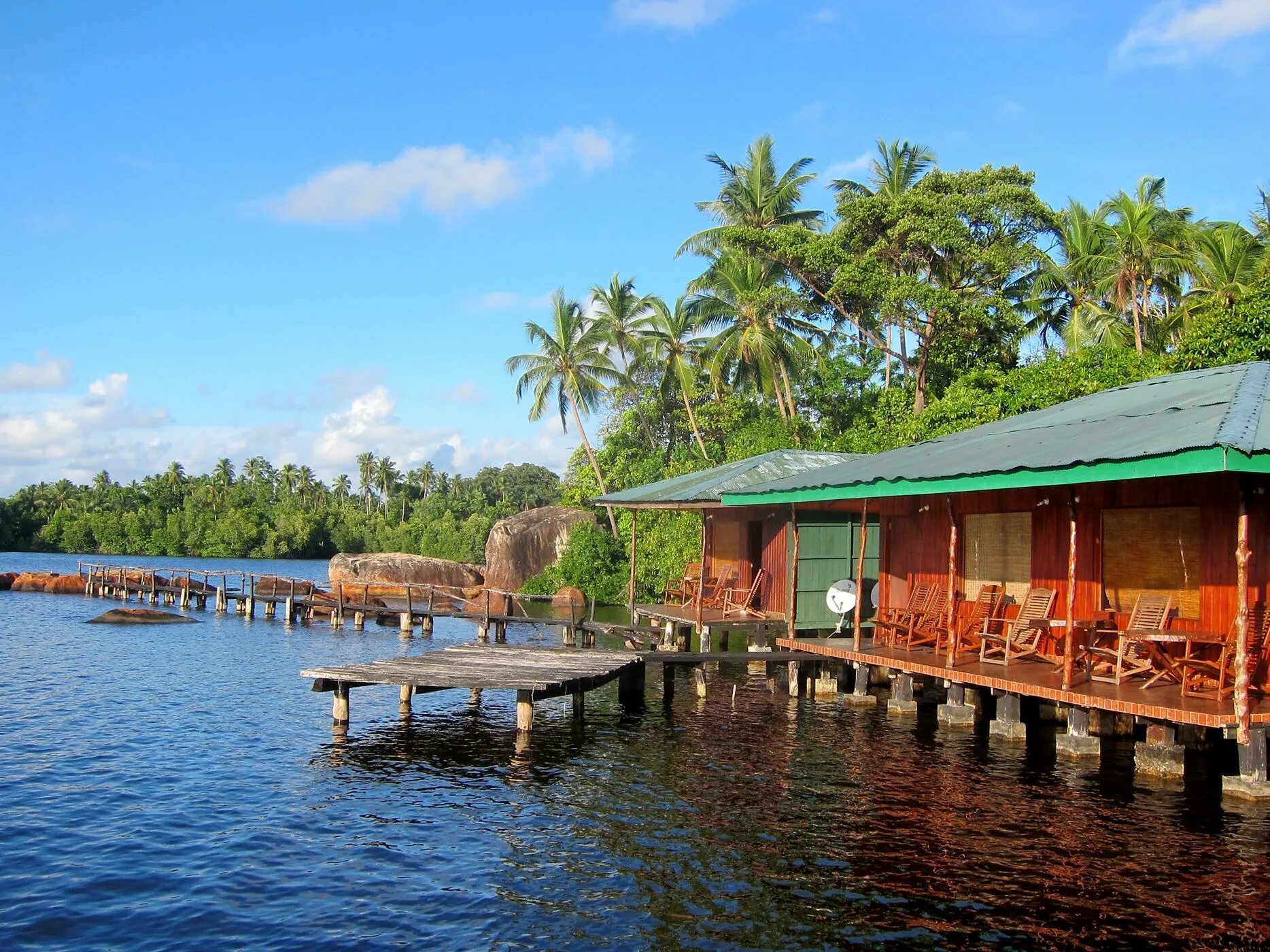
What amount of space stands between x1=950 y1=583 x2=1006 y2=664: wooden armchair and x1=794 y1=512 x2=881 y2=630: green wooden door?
4256 millimetres

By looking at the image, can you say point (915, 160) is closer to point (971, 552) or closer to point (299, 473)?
point (971, 552)

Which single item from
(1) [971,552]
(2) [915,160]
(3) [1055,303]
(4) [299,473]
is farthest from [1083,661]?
(4) [299,473]

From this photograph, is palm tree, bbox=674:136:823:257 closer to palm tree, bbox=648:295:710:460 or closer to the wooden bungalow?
palm tree, bbox=648:295:710:460

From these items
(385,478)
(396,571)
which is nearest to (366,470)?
(385,478)

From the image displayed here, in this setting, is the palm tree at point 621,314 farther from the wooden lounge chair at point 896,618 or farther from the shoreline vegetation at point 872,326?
the wooden lounge chair at point 896,618

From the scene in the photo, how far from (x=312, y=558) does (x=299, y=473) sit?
1481 cm

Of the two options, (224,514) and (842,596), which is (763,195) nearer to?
(842,596)

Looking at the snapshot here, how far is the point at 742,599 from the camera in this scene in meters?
24.4

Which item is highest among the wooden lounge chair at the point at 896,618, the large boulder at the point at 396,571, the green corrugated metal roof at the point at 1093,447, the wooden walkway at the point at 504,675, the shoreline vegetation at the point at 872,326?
the shoreline vegetation at the point at 872,326

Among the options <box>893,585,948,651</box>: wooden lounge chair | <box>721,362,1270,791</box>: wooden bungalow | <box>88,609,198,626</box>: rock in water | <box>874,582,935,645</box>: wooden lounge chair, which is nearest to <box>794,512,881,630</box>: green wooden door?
<box>721,362,1270,791</box>: wooden bungalow

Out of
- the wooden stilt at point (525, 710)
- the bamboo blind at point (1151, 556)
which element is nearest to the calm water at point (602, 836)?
the wooden stilt at point (525, 710)

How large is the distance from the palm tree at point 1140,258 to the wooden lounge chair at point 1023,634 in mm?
17533

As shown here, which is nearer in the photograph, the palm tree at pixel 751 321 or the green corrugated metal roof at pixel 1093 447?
the green corrugated metal roof at pixel 1093 447

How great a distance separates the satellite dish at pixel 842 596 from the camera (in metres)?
18.3
